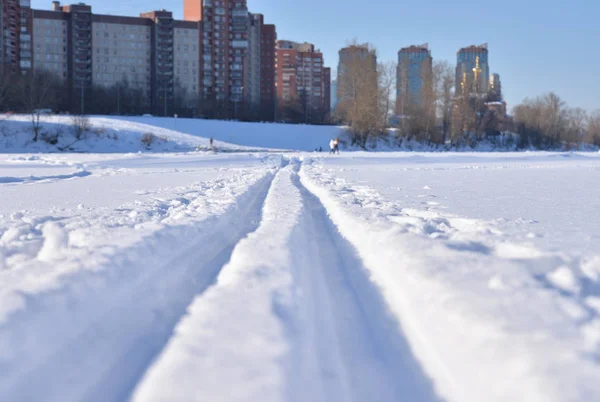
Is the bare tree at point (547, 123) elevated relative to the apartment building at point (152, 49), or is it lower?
lower

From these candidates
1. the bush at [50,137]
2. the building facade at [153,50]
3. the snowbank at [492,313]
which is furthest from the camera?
the building facade at [153,50]

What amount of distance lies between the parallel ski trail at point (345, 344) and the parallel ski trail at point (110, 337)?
76 cm

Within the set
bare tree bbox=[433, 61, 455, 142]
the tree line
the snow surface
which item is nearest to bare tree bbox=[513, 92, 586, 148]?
the tree line

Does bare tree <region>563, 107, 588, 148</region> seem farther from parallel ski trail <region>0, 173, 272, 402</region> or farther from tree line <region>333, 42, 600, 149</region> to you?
parallel ski trail <region>0, 173, 272, 402</region>

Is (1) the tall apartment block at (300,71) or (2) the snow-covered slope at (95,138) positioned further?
(1) the tall apartment block at (300,71)

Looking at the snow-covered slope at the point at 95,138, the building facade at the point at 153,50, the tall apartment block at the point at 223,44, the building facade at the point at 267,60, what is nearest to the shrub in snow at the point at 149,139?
the snow-covered slope at the point at 95,138

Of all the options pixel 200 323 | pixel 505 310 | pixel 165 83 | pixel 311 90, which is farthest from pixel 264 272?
pixel 311 90

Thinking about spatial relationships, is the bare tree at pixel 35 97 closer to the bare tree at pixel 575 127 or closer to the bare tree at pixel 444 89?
the bare tree at pixel 444 89

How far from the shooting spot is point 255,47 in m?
108

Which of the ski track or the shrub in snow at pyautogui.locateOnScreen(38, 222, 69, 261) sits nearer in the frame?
the ski track

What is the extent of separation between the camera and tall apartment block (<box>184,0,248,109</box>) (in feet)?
304

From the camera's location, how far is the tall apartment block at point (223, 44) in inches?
3649

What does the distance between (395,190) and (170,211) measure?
18.6 ft

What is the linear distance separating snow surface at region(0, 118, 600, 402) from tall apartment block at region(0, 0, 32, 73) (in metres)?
75.8
